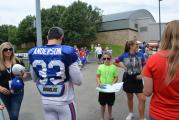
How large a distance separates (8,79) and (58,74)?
6.17 ft

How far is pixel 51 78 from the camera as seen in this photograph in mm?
4426

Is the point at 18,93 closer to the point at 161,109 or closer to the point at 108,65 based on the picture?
the point at 108,65

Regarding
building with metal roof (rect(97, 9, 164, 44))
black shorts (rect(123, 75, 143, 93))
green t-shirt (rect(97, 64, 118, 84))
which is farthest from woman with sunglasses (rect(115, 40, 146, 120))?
building with metal roof (rect(97, 9, 164, 44))

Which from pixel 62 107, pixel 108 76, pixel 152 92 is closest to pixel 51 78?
pixel 62 107

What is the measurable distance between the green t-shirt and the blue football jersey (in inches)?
128

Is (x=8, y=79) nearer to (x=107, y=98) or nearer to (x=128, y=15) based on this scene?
(x=107, y=98)

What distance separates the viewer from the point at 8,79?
6.01m

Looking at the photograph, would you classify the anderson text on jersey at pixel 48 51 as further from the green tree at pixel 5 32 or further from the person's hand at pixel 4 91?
the green tree at pixel 5 32

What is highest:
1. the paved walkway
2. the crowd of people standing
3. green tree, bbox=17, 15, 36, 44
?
green tree, bbox=17, 15, 36, 44

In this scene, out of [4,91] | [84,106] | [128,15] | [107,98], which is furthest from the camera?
[128,15]

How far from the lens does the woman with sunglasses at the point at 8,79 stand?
19.7ft

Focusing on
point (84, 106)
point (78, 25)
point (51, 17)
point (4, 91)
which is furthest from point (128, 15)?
point (4, 91)

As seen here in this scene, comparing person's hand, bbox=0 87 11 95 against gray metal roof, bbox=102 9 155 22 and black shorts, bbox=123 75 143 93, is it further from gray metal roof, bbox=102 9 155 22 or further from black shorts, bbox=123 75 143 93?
gray metal roof, bbox=102 9 155 22

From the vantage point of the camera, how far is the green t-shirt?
766 cm
